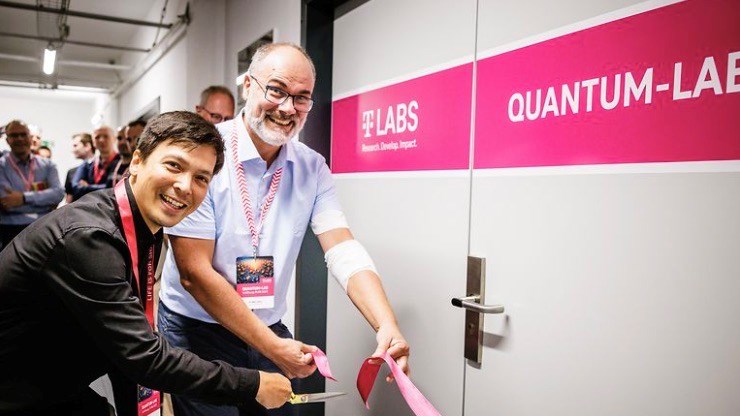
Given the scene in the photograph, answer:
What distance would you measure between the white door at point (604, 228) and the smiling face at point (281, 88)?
55cm

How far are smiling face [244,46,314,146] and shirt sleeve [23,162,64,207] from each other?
12.7 feet

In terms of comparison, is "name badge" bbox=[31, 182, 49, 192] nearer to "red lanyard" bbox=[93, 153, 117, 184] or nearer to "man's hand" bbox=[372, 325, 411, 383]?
"red lanyard" bbox=[93, 153, 117, 184]

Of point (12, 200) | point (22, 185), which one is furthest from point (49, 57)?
point (12, 200)

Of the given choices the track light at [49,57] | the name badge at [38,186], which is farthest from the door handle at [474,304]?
the track light at [49,57]

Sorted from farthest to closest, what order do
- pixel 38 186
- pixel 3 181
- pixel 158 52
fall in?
1. pixel 158 52
2. pixel 38 186
3. pixel 3 181

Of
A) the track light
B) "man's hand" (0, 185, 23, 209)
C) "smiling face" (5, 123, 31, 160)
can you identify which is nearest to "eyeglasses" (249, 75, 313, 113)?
"man's hand" (0, 185, 23, 209)

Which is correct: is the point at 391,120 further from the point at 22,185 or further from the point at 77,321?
the point at 22,185

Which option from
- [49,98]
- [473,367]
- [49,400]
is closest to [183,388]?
[49,400]

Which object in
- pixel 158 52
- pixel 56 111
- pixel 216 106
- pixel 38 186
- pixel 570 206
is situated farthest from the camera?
pixel 56 111

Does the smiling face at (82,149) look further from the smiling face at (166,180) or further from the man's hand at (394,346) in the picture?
the man's hand at (394,346)

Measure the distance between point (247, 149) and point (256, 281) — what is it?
410 mm

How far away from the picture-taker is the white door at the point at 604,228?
1.04 m

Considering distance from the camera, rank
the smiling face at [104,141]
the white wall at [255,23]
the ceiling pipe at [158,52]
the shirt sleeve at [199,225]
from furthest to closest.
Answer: the ceiling pipe at [158,52], the smiling face at [104,141], the white wall at [255,23], the shirt sleeve at [199,225]

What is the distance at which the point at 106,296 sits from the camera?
3.50 feet
